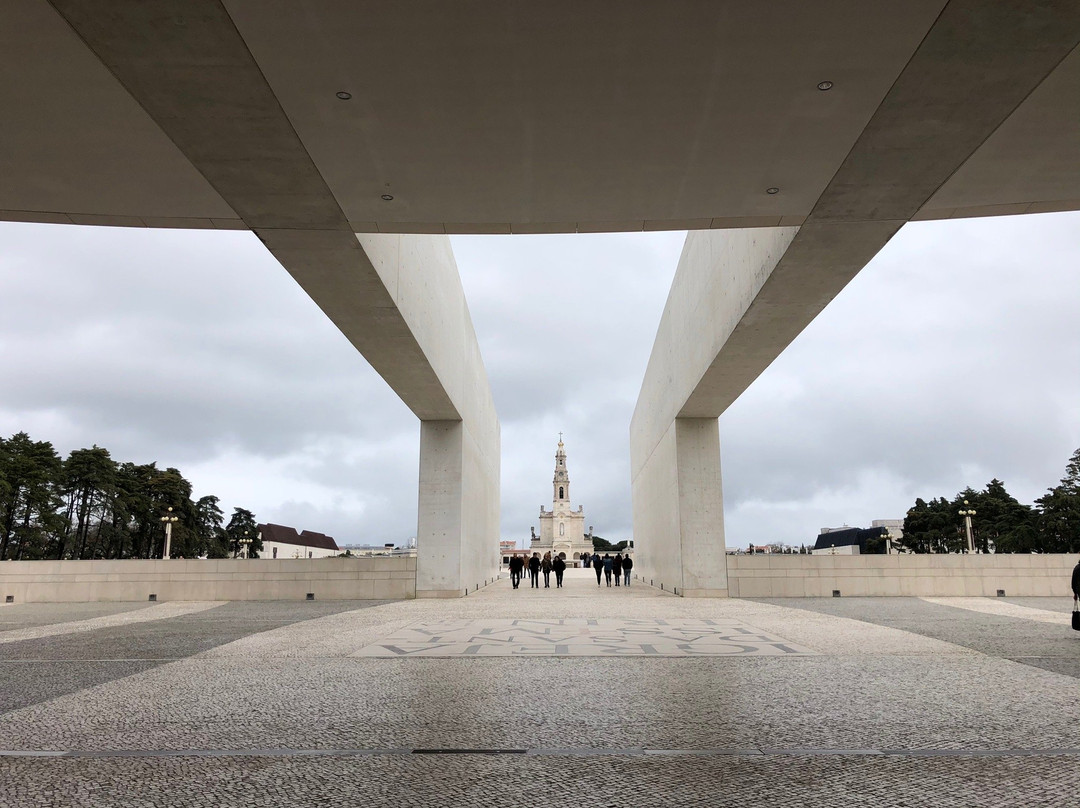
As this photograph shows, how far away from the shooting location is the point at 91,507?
53.2m

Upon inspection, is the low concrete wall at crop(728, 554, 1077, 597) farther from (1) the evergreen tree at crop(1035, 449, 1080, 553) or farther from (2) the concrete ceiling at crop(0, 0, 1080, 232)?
(1) the evergreen tree at crop(1035, 449, 1080, 553)

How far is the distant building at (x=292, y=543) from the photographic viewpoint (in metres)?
96.4

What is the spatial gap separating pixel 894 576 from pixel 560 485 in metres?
97.1

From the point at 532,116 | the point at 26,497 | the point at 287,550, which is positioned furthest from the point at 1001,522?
the point at 287,550

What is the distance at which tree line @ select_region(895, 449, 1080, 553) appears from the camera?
1976 inches

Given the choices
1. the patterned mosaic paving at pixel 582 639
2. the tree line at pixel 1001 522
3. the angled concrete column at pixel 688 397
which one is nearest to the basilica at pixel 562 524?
the tree line at pixel 1001 522

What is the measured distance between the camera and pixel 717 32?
5980 millimetres

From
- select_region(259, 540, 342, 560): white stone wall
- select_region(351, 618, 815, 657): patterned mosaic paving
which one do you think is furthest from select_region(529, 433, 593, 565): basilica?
select_region(351, 618, 815, 657): patterned mosaic paving

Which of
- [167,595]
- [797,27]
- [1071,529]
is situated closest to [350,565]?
[167,595]

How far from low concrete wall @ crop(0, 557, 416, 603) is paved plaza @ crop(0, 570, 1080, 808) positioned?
10.0 m

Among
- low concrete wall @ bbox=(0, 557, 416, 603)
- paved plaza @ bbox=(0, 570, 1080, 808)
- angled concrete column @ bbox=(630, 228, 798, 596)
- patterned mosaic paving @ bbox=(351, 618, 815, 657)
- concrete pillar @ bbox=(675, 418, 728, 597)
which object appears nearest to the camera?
paved plaza @ bbox=(0, 570, 1080, 808)

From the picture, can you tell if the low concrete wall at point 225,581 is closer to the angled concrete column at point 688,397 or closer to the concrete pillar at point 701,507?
the concrete pillar at point 701,507

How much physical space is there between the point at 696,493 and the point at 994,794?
61.8ft

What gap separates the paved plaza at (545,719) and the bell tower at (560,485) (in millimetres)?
105012
